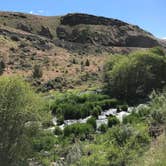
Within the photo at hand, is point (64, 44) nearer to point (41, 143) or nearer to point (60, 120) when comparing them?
A: point (60, 120)

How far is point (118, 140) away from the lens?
3769 cm

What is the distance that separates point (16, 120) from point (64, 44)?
367 ft

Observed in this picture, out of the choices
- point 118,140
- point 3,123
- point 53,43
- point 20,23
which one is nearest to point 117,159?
point 118,140

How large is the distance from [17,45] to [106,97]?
2020 inches

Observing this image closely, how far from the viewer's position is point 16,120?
1291 inches

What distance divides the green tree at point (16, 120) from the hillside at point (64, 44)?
5976 cm

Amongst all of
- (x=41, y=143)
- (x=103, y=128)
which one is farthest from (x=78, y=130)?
(x=41, y=143)

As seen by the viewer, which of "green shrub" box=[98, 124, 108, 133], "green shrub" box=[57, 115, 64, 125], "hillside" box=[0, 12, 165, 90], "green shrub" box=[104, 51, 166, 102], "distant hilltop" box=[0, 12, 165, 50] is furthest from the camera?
"distant hilltop" box=[0, 12, 165, 50]

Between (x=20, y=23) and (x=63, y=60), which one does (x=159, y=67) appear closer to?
(x=63, y=60)

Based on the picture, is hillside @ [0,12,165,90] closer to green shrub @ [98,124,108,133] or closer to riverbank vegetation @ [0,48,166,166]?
green shrub @ [98,124,108,133]

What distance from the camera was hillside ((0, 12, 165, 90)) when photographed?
107 meters

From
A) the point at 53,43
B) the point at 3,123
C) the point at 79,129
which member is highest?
the point at 53,43

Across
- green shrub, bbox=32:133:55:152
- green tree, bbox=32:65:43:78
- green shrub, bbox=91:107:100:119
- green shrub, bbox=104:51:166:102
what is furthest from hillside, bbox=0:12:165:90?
green shrub, bbox=32:133:55:152

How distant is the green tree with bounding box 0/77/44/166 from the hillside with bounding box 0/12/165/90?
196 feet
